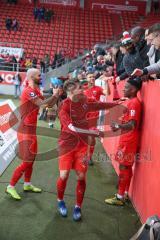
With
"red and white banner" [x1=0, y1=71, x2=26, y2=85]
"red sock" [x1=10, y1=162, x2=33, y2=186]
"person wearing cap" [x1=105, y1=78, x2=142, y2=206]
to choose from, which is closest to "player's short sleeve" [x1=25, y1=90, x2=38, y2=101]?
"red sock" [x1=10, y1=162, x2=33, y2=186]

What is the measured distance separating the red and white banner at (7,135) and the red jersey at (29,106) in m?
1.35

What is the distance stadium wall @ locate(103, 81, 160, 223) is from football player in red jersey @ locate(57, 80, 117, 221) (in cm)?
72

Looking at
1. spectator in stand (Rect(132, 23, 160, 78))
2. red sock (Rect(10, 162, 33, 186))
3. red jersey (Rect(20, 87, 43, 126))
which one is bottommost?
red sock (Rect(10, 162, 33, 186))

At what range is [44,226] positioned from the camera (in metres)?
3.98

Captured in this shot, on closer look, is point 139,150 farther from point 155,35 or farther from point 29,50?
point 29,50

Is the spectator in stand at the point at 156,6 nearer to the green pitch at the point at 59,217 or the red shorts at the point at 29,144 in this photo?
the green pitch at the point at 59,217

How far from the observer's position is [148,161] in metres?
4.15

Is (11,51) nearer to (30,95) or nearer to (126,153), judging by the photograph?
(30,95)

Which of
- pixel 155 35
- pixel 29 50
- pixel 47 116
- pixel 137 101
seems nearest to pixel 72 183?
pixel 137 101

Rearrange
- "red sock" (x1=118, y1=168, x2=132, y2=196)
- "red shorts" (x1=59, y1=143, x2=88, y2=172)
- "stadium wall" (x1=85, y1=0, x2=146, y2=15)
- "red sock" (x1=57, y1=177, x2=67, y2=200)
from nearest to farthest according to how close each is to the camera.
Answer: "red shorts" (x1=59, y1=143, x2=88, y2=172), "red sock" (x1=57, y1=177, x2=67, y2=200), "red sock" (x1=118, y1=168, x2=132, y2=196), "stadium wall" (x1=85, y1=0, x2=146, y2=15)

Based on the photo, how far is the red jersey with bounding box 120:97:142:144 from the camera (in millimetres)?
4379

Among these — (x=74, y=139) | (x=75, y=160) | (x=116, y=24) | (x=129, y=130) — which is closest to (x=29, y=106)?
(x=74, y=139)

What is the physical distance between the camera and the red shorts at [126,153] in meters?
4.46

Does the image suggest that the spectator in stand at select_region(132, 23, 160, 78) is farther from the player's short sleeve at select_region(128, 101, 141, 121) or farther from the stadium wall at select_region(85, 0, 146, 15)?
the stadium wall at select_region(85, 0, 146, 15)
